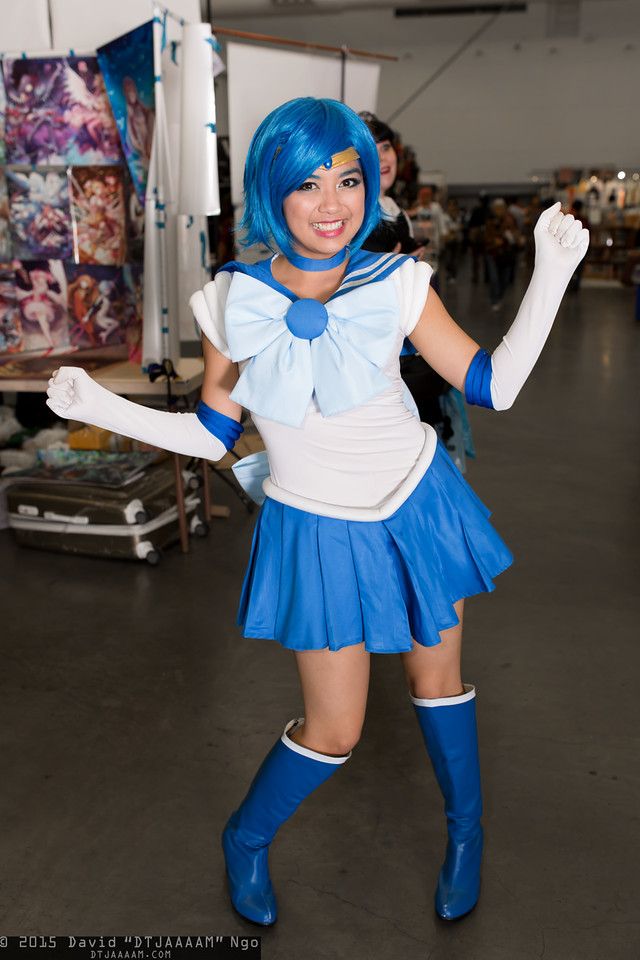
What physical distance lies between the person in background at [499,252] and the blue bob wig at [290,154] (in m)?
9.71

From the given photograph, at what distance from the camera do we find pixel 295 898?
179cm

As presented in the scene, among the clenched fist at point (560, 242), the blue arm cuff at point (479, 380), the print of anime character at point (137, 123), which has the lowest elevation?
the blue arm cuff at point (479, 380)

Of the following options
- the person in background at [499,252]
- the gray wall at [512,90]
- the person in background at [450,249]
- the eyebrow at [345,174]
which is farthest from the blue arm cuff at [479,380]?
the gray wall at [512,90]

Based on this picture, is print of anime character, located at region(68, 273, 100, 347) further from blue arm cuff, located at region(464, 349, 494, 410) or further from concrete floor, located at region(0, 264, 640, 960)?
blue arm cuff, located at region(464, 349, 494, 410)

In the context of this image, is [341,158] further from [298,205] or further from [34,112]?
[34,112]

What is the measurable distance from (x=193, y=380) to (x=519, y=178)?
54.6 feet

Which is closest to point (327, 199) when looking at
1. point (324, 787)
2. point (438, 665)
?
point (438, 665)

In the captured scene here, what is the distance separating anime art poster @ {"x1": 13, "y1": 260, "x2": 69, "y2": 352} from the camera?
4.00 m

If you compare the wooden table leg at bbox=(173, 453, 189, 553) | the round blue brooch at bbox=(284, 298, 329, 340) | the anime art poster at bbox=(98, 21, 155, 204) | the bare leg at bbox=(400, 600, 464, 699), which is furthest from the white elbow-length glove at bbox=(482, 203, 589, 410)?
the anime art poster at bbox=(98, 21, 155, 204)

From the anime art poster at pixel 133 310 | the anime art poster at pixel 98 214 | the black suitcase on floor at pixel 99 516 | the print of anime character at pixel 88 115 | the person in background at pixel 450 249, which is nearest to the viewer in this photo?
the black suitcase on floor at pixel 99 516

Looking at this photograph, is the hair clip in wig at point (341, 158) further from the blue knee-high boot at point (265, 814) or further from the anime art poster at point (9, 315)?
the anime art poster at point (9, 315)

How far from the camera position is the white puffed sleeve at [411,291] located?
1.44 meters

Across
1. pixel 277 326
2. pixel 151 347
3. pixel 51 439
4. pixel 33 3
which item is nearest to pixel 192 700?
pixel 277 326

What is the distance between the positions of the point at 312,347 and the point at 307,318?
0.17 feet
